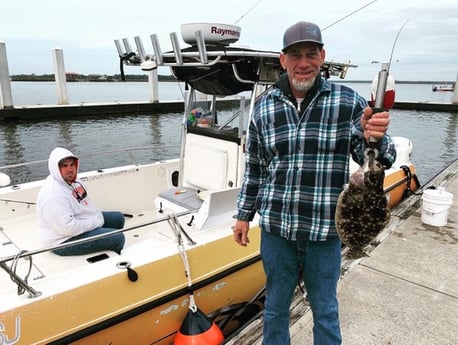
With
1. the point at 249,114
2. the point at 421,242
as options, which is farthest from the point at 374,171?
the point at 421,242

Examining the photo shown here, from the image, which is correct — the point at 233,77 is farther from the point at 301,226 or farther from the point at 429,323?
the point at 429,323

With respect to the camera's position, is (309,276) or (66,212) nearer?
(309,276)

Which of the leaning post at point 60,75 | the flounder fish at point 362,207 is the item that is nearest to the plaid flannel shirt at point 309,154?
the flounder fish at point 362,207

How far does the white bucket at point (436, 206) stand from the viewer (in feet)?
14.7

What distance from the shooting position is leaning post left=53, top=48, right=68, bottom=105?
1918 centimetres

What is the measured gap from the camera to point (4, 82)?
1733 cm

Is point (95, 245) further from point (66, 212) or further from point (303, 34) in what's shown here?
point (303, 34)

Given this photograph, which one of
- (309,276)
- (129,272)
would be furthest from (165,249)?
(309,276)

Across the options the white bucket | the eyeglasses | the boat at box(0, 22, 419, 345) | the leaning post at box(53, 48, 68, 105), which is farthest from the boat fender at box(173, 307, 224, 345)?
the leaning post at box(53, 48, 68, 105)

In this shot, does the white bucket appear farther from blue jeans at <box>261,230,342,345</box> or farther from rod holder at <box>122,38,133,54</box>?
rod holder at <box>122,38,133,54</box>

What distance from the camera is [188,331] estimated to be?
8.89 feet

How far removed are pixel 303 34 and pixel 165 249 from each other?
1.99 meters

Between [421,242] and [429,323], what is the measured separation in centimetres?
163

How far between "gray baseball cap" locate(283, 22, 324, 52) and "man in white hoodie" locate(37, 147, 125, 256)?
2262mm
